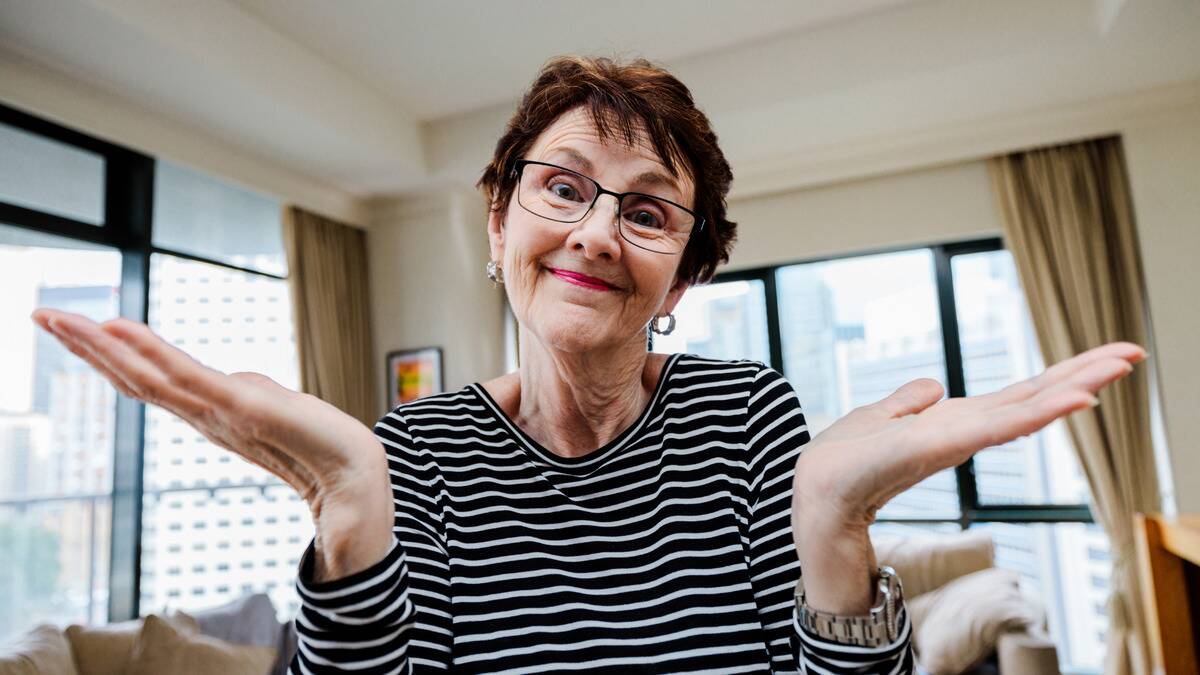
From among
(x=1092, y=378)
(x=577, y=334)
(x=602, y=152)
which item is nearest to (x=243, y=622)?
(x=577, y=334)

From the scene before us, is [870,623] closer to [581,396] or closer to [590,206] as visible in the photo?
[581,396]

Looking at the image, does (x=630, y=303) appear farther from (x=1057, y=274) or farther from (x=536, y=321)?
(x=1057, y=274)

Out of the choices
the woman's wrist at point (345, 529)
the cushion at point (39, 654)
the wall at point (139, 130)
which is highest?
the wall at point (139, 130)

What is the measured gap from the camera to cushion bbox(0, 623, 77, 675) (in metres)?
2.10

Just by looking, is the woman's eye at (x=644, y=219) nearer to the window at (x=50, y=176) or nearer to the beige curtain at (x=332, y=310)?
the window at (x=50, y=176)

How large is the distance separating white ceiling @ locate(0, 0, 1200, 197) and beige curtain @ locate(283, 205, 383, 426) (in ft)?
1.61

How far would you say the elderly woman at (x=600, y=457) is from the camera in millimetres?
512

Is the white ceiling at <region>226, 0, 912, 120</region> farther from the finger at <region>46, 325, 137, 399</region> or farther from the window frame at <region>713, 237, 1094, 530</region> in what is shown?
the finger at <region>46, 325, 137, 399</region>

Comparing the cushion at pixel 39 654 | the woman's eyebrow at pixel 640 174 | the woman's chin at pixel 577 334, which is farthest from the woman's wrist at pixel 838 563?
the cushion at pixel 39 654

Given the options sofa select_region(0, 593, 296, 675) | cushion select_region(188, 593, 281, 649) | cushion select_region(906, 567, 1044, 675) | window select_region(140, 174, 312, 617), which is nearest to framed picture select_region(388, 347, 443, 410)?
window select_region(140, 174, 312, 617)

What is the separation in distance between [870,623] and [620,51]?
2.70 meters

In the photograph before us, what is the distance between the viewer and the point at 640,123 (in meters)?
0.81

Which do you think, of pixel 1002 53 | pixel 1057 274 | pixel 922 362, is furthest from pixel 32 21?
pixel 1057 274

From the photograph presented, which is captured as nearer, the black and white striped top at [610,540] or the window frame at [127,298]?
the black and white striped top at [610,540]
